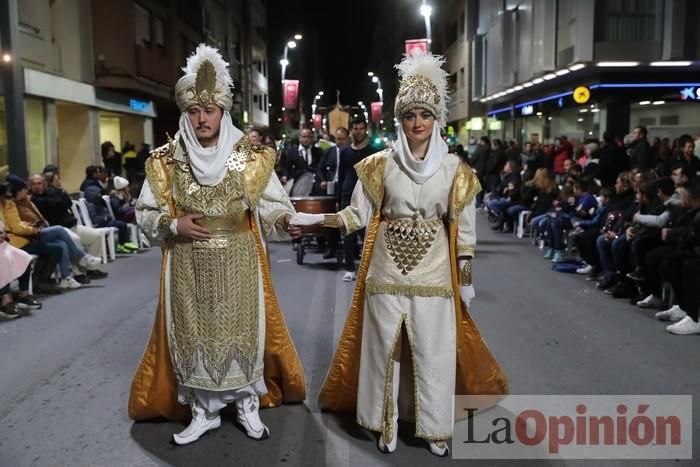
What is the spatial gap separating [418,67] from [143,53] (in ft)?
59.8

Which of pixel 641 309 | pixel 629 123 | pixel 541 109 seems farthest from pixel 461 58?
pixel 641 309

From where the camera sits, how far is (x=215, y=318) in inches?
154

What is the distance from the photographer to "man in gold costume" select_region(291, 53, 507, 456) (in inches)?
149

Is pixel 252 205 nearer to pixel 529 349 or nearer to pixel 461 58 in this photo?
pixel 529 349

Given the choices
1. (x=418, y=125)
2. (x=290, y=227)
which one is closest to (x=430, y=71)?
(x=418, y=125)

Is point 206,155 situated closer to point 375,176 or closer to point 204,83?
point 204,83

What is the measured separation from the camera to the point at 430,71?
12.7ft

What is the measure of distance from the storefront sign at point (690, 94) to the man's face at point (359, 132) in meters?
12.3

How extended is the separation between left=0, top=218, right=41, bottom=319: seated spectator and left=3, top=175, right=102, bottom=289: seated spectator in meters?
0.37

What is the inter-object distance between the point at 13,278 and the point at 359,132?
4316 mm

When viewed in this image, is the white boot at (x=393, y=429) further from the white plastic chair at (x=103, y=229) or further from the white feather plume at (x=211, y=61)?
the white plastic chair at (x=103, y=229)

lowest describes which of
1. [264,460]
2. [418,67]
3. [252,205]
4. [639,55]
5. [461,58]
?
[264,460]

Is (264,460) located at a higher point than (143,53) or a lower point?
A: lower

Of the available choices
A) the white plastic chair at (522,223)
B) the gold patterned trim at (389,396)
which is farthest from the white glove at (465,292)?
the white plastic chair at (522,223)
